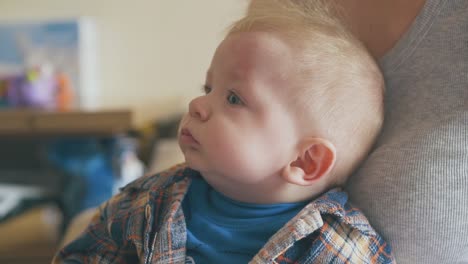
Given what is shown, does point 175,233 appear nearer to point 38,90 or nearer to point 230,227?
point 230,227

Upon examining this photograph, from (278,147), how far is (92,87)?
2.19 meters

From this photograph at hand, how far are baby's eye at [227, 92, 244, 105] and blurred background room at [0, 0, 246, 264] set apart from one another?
154cm

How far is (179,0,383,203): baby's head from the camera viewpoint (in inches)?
27.6

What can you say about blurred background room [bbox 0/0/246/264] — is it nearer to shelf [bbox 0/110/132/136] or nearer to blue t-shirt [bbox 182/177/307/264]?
shelf [bbox 0/110/132/136]

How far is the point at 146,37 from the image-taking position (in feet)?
8.89

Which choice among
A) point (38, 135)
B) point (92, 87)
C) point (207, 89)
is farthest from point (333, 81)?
point (92, 87)

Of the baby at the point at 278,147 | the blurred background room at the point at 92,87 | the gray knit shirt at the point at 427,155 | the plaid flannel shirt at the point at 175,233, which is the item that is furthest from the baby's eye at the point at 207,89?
the blurred background room at the point at 92,87

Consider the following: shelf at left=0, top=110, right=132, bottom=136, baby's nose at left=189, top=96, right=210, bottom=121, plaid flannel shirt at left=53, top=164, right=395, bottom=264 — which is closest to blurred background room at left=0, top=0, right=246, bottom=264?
shelf at left=0, top=110, right=132, bottom=136

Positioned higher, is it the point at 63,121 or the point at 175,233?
the point at 175,233

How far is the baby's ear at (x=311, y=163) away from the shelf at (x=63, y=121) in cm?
179

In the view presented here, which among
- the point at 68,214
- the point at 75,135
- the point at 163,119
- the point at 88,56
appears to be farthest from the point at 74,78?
the point at 68,214

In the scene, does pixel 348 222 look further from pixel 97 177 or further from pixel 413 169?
pixel 97 177

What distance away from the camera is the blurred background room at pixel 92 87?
239cm

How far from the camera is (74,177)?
236cm
